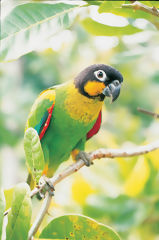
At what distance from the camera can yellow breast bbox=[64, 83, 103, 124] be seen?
82.7 inches

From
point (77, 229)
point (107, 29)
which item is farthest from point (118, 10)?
point (77, 229)

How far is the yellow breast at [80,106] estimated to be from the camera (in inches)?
82.7

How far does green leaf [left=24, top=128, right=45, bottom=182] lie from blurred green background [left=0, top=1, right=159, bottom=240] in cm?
27

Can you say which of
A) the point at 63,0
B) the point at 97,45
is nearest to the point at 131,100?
the point at 97,45

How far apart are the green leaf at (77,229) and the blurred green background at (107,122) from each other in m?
0.53

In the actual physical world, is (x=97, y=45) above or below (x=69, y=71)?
above

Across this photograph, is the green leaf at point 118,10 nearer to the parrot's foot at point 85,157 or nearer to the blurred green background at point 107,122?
the blurred green background at point 107,122

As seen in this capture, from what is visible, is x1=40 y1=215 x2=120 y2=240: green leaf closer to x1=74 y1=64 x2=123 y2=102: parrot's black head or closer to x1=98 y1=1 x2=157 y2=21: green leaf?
x1=98 y1=1 x2=157 y2=21: green leaf

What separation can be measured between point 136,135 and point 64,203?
1380 mm

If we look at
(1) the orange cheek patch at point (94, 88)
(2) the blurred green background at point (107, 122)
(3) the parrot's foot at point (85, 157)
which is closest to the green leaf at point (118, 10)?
(2) the blurred green background at point (107, 122)

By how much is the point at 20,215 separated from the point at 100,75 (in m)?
1.15

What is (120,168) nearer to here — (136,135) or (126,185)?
(126,185)

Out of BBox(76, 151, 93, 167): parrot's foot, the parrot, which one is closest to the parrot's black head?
the parrot

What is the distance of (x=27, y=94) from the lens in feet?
16.1
